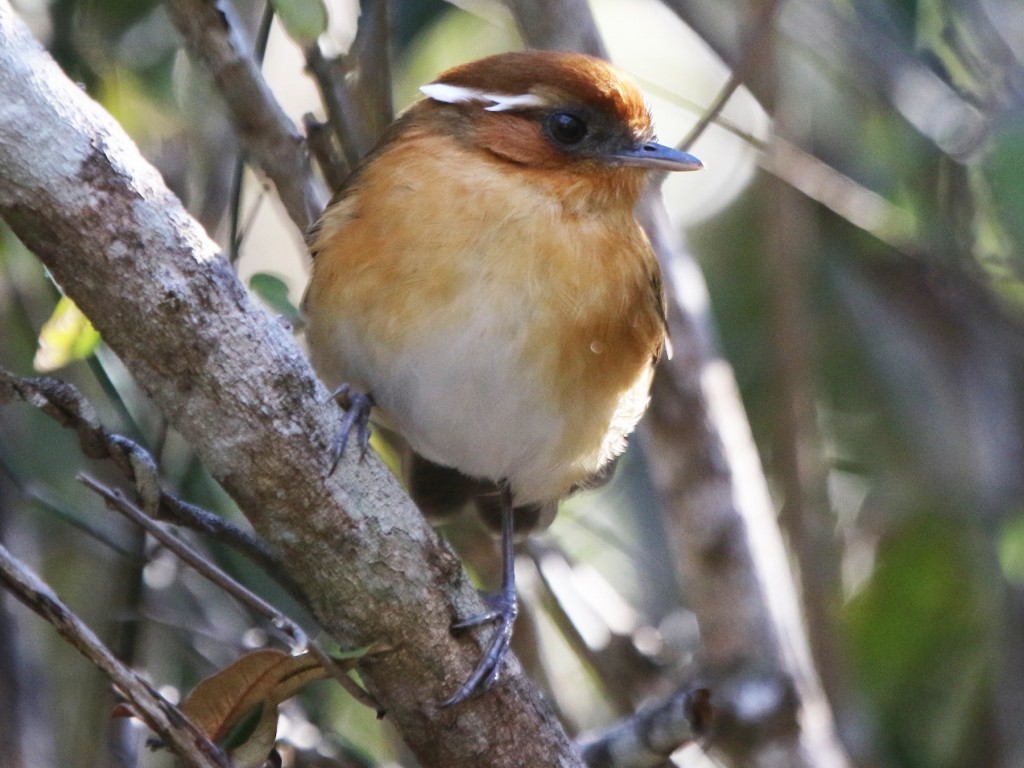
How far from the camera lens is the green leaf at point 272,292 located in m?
3.40

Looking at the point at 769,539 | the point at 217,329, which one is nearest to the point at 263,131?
the point at 217,329

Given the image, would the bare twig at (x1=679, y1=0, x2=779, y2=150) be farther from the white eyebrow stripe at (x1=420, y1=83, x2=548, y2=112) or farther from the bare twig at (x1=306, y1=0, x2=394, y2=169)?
the bare twig at (x1=306, y1=0, x2=394, y2=169)

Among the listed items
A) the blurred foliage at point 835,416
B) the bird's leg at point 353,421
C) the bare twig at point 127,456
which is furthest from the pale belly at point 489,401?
the bare twig at point 127,456

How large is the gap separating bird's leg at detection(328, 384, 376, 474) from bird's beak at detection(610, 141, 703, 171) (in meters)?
0.94

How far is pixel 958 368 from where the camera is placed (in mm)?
5094

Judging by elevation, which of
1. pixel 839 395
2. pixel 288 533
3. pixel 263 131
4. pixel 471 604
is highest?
pixel 263 131

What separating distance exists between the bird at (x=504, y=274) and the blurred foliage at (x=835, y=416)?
0.50 metres

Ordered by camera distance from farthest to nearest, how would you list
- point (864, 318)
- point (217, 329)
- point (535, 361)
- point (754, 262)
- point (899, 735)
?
point (754, 262) → point (864, 318) → point (899, 735) → point (535, 361) → point (217, 329)

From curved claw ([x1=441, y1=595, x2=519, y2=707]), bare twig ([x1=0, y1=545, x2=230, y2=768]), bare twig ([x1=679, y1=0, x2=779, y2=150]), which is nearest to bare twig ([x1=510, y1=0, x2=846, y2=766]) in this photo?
bare twig ([x1=679, y1=0, x2=779, y2=150])

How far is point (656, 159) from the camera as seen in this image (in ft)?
12.1

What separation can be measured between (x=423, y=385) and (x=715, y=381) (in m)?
1.17

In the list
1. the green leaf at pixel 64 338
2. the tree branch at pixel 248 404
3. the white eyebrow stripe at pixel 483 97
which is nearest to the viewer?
the tree branch at pixel 248 404

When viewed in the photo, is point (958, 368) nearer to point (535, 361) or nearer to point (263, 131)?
point (535, 361)

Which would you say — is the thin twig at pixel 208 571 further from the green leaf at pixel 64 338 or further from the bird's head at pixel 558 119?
the bird's head at pixel 558 119
